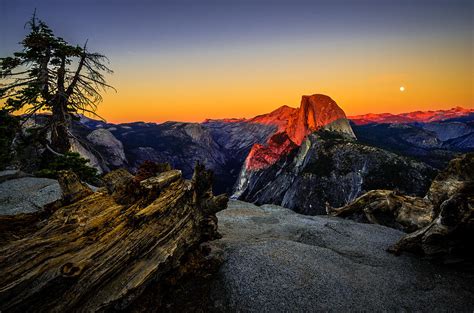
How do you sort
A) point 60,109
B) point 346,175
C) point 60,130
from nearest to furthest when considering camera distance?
point 60,109 < point 60,130 < point 346,175

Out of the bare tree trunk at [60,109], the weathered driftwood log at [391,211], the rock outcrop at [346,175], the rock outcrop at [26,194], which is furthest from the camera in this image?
the rock outcrop at [346,175]

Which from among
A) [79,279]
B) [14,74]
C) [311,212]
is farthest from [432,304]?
[311,212]

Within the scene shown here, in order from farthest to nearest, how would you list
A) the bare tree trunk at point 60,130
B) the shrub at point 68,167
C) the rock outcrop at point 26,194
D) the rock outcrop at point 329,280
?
the shrub at point 68,167
the bare tree trunk at point 60,130
the rock outcrop at point 26,194
the rock outcrop at point 329,280

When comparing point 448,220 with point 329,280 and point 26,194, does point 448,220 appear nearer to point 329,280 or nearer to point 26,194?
point 329,280

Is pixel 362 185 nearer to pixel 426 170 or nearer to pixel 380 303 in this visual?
pixel 426 170

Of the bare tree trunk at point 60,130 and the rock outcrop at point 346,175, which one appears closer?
the bare tree trunk at point 60,130

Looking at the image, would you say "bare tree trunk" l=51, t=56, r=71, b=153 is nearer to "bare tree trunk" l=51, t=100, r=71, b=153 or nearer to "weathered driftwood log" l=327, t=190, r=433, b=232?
"bare tree trunk" l=51, t=100, r=71, b=153

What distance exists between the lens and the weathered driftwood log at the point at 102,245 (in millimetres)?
9289

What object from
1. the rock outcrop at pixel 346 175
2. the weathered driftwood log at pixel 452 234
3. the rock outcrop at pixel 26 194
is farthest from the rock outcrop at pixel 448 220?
the rock outcrop at pixel 346 175

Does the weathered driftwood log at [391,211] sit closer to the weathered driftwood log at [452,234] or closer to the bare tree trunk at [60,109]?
the weathered driftwood log at [452,234]

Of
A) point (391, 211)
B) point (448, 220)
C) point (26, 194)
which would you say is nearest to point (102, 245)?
point (448, 220)

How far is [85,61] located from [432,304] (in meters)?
38.2

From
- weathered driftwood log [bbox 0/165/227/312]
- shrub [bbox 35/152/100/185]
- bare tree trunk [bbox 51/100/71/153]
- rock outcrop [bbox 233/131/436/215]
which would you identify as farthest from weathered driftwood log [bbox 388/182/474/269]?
rock outcrop [bbox 233/131/436/215]

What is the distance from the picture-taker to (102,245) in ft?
36.5
